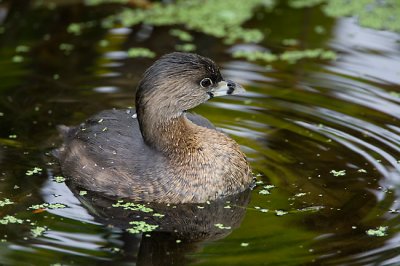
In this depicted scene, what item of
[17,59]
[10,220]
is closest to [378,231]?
[10,220]

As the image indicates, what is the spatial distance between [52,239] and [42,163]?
1887 mm

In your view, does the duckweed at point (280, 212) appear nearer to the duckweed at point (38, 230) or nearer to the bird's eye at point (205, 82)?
the bird's eye at point (205, 82)

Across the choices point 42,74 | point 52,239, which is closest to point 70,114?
point 42,74

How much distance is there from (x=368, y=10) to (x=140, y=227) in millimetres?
7039

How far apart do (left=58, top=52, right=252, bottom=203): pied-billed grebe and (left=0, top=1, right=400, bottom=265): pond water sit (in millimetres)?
206

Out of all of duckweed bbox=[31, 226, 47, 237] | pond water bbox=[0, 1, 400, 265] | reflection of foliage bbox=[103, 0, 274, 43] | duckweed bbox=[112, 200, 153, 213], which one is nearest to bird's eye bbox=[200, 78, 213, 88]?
pond water bbox=[0, 1, 400, 265]

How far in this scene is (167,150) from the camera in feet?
28.6

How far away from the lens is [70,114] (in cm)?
1064

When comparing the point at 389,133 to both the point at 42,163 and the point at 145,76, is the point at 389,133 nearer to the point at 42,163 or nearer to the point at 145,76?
the point at 145,76

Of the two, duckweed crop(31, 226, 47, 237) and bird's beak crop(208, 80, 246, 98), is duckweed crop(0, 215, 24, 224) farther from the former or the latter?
bird's beak crop(208, 80, 246, 98)

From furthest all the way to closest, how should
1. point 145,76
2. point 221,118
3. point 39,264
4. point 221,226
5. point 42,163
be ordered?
point 221,118 < point 42,163 < point 145,76 < point 221,226 < point 39,264

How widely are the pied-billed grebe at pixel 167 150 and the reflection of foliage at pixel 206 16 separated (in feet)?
13.2

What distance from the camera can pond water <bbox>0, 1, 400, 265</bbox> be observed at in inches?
298

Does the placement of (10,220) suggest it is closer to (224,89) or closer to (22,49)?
(224,89)
